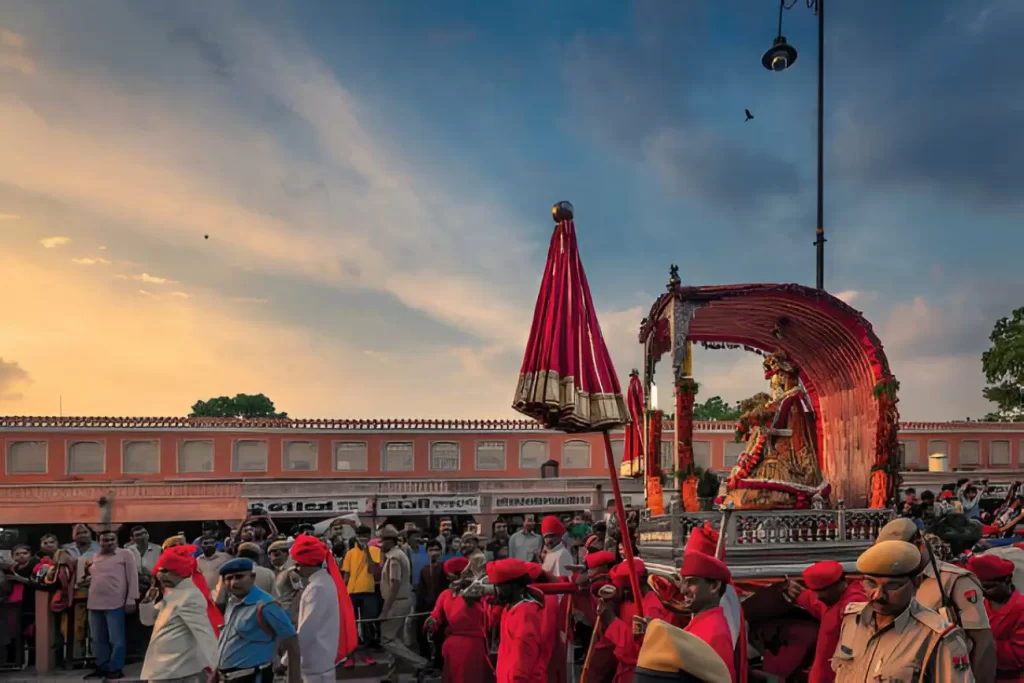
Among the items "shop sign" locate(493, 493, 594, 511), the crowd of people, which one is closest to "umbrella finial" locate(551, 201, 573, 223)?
the crowd of people

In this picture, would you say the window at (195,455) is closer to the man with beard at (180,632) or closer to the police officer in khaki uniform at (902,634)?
the man with beard at (180,632)

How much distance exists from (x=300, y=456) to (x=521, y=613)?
29451mm

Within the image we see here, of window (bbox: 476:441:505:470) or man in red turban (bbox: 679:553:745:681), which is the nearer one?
man in red turban (bbox: 679:553:745:681)

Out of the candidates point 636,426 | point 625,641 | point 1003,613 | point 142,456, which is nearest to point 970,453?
point 636,426

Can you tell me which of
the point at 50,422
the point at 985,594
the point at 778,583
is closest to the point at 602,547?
the point at 778,583

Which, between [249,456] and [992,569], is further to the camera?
[249,456]

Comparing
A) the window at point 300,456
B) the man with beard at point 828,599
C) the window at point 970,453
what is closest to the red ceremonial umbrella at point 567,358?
the man with beard at point 828,599

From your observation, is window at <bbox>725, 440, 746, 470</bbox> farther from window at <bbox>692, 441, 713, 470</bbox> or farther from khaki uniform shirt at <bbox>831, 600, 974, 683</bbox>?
khaki uniform shirt at <bbox>831, 600, 974, 683</bbox>

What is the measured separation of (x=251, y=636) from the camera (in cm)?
511

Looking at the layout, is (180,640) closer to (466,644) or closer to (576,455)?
(466,644)

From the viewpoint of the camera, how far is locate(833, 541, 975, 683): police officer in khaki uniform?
317 centimetres

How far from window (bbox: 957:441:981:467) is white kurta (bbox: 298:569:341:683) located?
40.4 metres

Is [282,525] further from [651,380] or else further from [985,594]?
[985,594]

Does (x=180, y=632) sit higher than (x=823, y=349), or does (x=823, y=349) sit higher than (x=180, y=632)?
(x=823, y=349)
